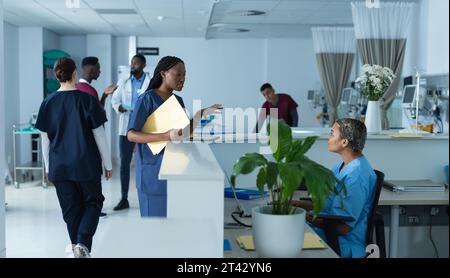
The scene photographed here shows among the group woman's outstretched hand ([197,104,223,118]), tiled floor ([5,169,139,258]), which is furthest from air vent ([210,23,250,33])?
woman's outstretched hand ([197,104,223,118])

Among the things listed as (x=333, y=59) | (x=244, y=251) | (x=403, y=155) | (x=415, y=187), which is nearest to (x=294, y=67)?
(x=333, y=59)

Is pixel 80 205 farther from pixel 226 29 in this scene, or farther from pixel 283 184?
pixel 226 29

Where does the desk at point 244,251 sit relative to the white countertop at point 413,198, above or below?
above

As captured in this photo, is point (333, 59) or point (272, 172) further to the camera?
point (333, 59)

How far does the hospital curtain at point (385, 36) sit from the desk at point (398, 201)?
81.9 inches

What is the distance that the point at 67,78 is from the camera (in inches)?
132

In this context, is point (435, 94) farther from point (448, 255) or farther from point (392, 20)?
point (448, 255)

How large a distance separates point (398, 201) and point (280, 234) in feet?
5.70

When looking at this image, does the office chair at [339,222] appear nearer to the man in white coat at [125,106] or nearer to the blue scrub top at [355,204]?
the blue scrub top at [355,204]

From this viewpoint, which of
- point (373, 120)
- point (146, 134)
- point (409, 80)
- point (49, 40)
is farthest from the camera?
point (49, 40)

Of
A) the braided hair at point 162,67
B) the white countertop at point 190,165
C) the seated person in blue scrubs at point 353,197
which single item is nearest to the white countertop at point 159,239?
the white countertop at point 190,165

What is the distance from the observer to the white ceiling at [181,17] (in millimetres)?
6590

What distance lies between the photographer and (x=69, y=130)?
3311 mm

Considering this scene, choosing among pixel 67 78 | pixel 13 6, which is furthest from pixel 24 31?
pixel 67 78
